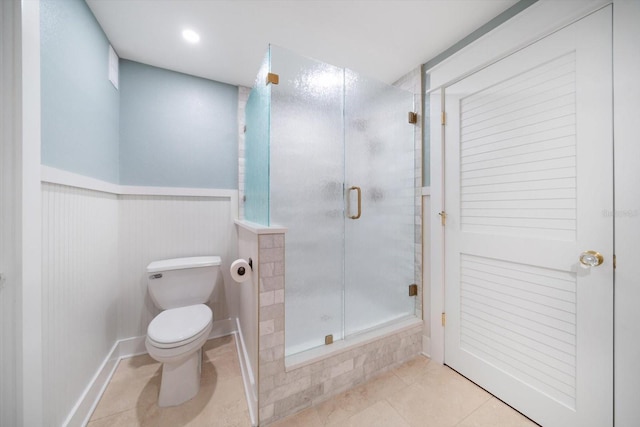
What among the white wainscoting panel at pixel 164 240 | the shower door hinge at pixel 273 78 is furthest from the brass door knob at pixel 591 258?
the white wainscoting panel at pixel 164 240

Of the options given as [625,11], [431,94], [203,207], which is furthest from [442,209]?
[203,207]

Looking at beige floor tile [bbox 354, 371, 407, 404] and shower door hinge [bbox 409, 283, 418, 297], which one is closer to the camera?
beige floor tile [bbox 354, 371, 407, 404]

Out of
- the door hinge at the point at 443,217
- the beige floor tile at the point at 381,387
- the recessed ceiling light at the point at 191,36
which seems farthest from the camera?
the door hinge at the point at 443,217

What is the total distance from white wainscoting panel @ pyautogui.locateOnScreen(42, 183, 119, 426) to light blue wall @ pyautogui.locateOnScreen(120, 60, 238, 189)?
16.0 inches

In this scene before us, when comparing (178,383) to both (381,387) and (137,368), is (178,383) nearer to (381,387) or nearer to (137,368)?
(137,368)

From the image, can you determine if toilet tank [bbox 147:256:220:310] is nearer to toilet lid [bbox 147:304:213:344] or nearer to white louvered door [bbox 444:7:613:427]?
toilet lid [bbox 147:304:213:344]

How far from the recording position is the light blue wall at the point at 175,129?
6.16 feet

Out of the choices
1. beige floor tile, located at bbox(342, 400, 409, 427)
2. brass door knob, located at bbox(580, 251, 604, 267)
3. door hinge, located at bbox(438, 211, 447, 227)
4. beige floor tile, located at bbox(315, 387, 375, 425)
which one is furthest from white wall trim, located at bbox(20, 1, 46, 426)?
brass door knob, located at bbox(580, 251, 604, 267)

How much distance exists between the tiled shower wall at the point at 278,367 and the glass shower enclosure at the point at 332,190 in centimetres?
12

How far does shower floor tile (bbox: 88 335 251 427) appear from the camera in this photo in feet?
4.20

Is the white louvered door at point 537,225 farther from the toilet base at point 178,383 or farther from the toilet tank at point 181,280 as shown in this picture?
the toilet tank at point 181,280

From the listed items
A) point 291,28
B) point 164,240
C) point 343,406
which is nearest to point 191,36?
point 291,28

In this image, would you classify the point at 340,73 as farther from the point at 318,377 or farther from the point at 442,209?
the point at 318,377

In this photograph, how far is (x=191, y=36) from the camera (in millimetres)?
1617
